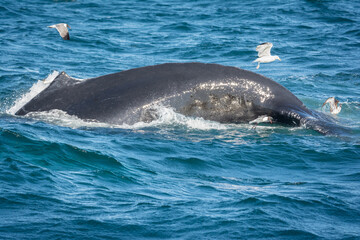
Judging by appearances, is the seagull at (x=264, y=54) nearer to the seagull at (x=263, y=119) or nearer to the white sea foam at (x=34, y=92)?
the seagull at (x=263, y=119)

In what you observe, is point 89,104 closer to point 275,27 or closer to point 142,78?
point 142,78

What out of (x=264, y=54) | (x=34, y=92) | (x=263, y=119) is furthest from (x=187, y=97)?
(x=264, y=54)

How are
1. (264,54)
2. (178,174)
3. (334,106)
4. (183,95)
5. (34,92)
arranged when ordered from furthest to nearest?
(264,54) < (334,106) < (34,92) < (183,95) < (178,174)

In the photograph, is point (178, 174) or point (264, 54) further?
point (264, 54)

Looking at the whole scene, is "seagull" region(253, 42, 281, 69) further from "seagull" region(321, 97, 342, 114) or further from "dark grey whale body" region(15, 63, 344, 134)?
"dark grey whale body" region(15, 63, 344, 134)

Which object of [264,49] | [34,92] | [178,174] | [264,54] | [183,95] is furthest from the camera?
[264,54]

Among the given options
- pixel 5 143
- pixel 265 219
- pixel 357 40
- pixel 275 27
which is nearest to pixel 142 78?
pixel 5 143

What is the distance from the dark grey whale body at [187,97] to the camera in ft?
29.4

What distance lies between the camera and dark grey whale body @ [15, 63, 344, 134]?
8.97m

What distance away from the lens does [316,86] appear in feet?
49.1

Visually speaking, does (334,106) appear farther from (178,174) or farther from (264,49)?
(178,174)

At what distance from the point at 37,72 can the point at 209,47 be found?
691 centimetres

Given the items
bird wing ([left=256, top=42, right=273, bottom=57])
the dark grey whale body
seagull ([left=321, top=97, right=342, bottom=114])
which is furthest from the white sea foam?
seagull ([left=321, top=97, right=342, bottom=114])

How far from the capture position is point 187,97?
898 cm
